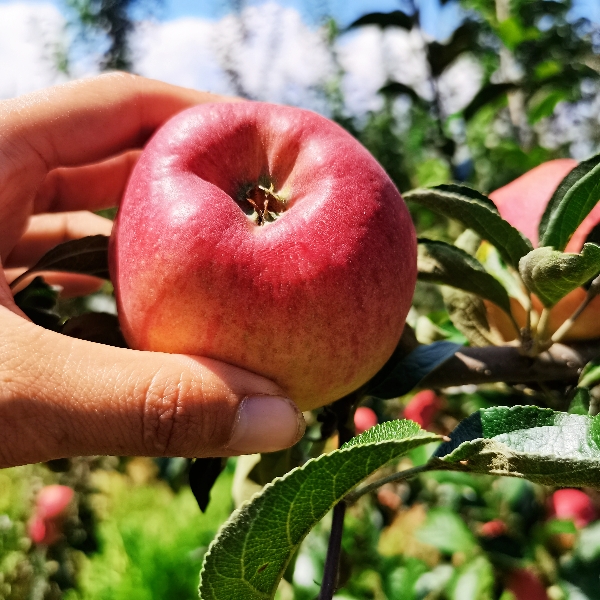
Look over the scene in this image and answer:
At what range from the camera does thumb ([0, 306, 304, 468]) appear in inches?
19.3

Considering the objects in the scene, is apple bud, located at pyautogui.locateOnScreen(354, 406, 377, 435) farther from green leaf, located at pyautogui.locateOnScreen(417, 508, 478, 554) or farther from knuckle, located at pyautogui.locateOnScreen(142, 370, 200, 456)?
knuckle, located at pyautogui.locateOnScreen(142, 370, 200, 456)

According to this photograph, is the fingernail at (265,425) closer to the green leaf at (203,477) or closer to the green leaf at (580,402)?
the green leaf at (203,477)

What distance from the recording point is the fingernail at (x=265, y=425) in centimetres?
50

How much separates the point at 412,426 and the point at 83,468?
267 cm

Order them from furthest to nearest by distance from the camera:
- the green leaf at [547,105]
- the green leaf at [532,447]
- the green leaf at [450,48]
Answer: the green leaf at [547,105] → the green leaf at [450,48] → the green leaf at [532,447]

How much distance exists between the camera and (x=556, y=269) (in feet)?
1.65

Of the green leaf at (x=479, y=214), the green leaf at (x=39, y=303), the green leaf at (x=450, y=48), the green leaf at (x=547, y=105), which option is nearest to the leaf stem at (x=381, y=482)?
the green leaf at (x=479, y=214)

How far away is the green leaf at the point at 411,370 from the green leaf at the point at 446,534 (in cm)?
57

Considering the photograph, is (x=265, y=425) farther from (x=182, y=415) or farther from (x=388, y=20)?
(x=388, y=20)

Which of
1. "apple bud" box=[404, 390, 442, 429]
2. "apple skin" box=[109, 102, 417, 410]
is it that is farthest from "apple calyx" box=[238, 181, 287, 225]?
"apple bud" box=[404, 390, 442, 429]

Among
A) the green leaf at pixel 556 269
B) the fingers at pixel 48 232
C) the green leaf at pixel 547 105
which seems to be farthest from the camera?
the green leaf at pixel 547 105

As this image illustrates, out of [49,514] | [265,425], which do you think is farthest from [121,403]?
[49,514]

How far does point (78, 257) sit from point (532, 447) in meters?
0.50

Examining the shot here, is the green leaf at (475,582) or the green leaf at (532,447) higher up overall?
the green leaf at (532,447)
